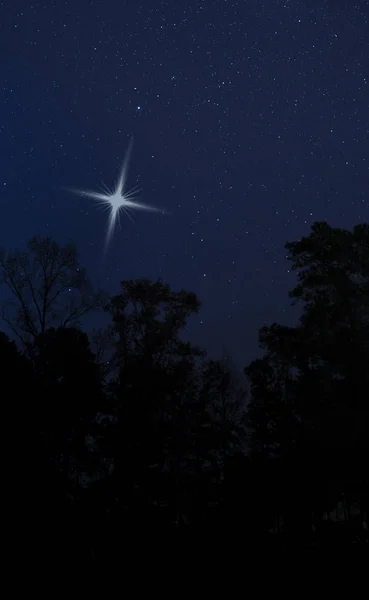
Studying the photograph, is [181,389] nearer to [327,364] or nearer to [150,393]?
[150,393]

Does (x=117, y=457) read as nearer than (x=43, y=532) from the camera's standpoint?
No

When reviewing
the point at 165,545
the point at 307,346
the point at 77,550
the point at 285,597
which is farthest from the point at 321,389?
the point at 77,550

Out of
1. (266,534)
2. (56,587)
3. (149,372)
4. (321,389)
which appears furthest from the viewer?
(149,372)

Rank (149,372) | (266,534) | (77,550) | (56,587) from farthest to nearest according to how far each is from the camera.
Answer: (149,372) < (266,534) < (77,550) < (56,587)

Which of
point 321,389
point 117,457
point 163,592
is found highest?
point 321,389

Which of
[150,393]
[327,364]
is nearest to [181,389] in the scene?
[150,393]

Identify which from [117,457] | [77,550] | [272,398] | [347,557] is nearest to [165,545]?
[117,457]

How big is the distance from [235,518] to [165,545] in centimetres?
777

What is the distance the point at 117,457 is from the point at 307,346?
36.9ft

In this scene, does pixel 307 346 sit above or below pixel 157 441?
above

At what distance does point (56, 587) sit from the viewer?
11102 millimetres

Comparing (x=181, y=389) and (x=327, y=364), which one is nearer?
(x=327, y=364)

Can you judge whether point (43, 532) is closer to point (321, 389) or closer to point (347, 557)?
point (347, 557)

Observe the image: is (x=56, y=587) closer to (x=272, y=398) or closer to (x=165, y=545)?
(x=165, y=545)
